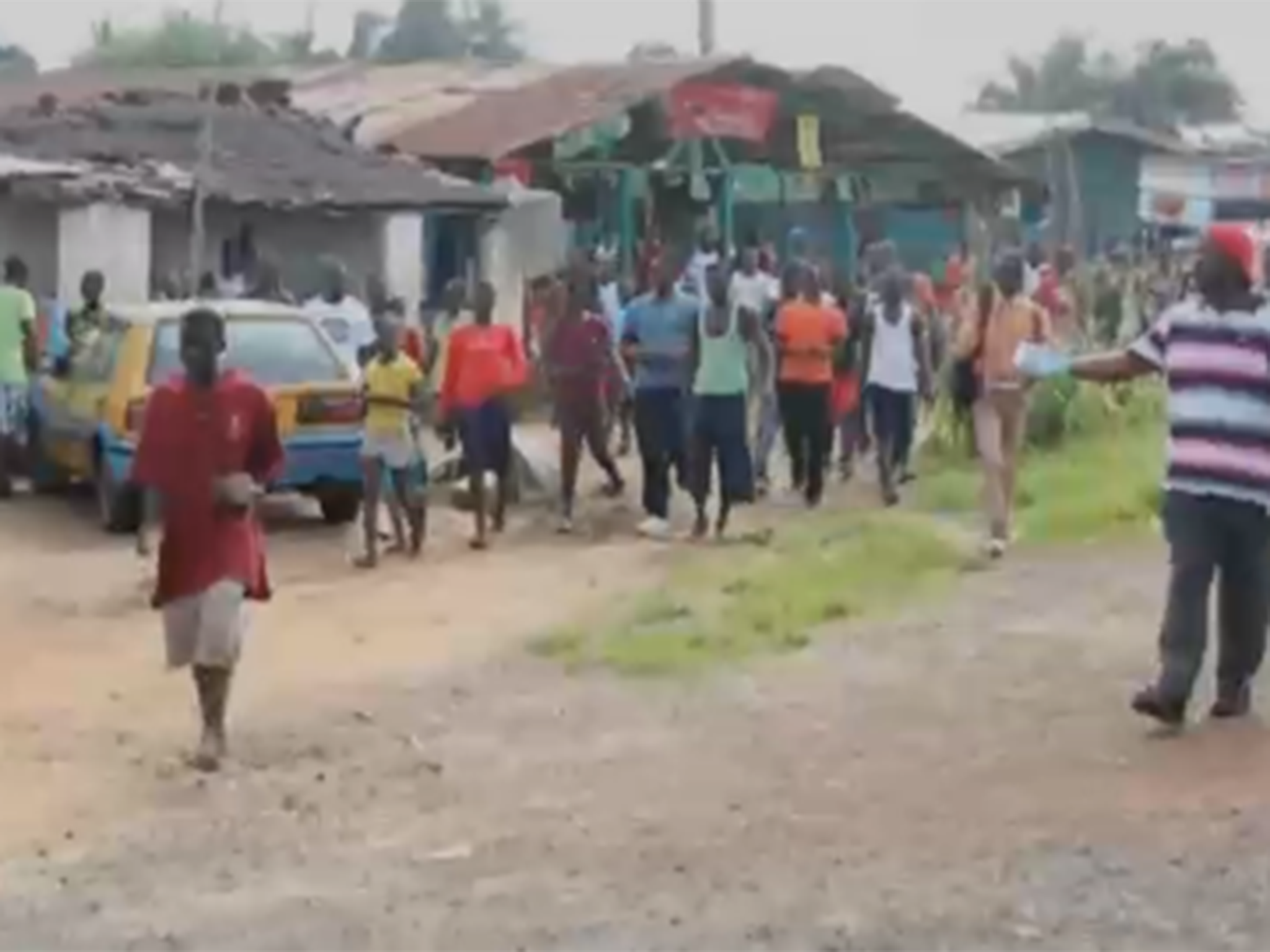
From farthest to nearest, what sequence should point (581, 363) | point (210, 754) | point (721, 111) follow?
point (721, 111)
point (581, 363)
point (210, 754)

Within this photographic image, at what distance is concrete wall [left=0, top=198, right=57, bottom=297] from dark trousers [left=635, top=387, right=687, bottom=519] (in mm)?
8471

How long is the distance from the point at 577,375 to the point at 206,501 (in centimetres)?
715

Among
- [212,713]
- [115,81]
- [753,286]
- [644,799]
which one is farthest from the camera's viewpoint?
[115,81]

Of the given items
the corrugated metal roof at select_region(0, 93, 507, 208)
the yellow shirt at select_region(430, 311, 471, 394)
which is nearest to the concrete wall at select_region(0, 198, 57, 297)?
the corrugated metal roof at select_region(0, 93, 507, 208)

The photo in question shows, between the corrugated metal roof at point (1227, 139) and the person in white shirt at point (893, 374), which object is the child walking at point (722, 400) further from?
the corrugated metal roof at point (1227, 139)

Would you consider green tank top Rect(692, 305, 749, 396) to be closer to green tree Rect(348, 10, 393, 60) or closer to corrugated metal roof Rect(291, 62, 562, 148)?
corrugated metal roof Rect(291, 62, 562, 148)

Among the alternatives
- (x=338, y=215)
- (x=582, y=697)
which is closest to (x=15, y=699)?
(x=582, y=697)

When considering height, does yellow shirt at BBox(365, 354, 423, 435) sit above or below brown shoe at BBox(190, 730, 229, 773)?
above

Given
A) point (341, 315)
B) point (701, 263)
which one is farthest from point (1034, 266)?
point (341, 315)

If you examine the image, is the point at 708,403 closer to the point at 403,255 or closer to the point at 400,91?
the point at 403,255

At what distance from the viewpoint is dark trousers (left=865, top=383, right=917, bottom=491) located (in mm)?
17672

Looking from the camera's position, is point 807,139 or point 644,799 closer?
point 644,799

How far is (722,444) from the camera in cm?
1595

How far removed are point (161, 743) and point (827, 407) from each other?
7.88m
